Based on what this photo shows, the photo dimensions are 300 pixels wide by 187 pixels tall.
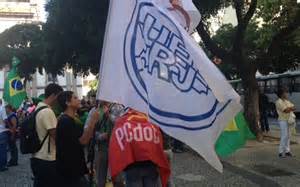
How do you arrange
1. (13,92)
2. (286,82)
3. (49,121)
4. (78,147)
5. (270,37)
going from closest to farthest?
(78,147), (49,121), (13,92), (270,37), (286,82)

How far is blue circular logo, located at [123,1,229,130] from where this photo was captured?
13.4 ft

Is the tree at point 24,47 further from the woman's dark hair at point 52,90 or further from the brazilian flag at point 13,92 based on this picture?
the woman's dark hair at point 52,90

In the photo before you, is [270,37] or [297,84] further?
[297,84]

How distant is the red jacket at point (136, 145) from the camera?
15.7ft

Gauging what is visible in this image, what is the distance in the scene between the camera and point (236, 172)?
10430 mm

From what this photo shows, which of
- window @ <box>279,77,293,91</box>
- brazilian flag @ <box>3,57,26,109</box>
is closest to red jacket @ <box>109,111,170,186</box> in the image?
brazilian flag @ <box>3,57,26,109</box>

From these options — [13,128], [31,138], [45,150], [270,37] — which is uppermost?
[270,37]

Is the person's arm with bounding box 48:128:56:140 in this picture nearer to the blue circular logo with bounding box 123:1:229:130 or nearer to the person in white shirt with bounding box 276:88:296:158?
the blue circular logo with bounding box 123:1:229:130

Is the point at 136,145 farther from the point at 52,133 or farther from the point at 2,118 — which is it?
the point at 2,118

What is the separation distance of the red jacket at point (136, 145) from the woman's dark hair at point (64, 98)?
784 mm

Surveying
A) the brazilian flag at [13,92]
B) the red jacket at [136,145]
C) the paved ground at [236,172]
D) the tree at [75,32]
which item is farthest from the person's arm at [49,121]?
the tree at [75,32]

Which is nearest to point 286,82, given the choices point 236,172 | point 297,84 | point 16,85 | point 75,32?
point 297,84

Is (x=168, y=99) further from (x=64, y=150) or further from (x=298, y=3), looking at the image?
(x=298, y=3)

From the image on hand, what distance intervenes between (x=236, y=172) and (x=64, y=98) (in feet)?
18.2
